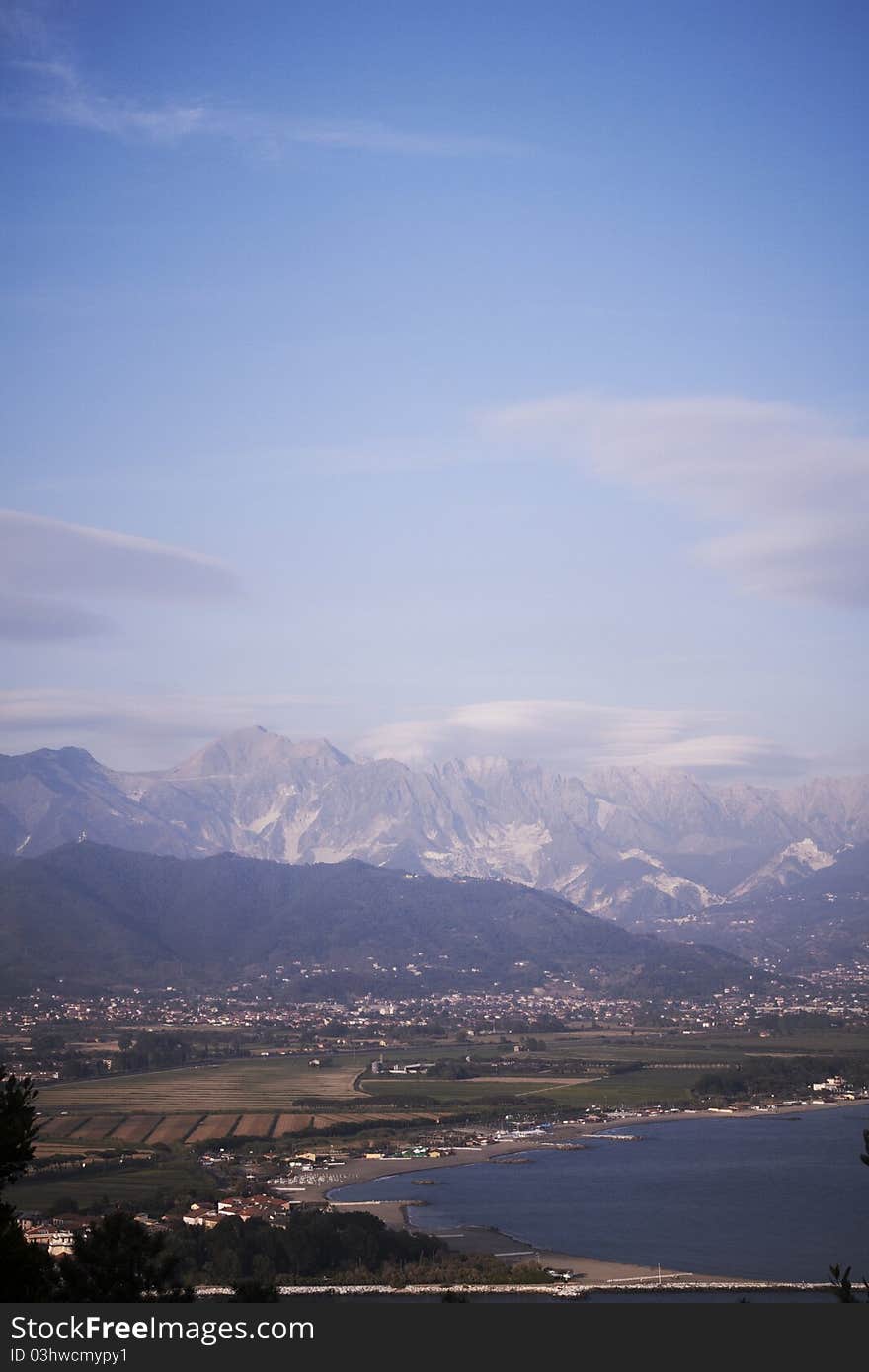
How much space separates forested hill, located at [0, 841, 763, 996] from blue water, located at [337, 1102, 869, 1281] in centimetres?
7327

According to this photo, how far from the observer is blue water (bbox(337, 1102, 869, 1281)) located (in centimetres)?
3281

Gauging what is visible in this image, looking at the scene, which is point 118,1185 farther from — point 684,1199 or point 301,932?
point 301,932

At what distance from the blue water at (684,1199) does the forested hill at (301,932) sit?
7327 cm

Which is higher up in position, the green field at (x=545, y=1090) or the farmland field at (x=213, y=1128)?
the farmland field at (x=213, y=1128)

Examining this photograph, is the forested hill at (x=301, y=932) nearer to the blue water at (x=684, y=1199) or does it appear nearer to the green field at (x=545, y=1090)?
the green field at (x=545, y=1090)

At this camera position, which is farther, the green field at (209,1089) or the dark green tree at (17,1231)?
the green field at (209,1089)

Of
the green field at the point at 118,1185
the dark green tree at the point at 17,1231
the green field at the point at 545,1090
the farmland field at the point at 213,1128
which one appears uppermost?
the dark green tree at the point at 17,1231

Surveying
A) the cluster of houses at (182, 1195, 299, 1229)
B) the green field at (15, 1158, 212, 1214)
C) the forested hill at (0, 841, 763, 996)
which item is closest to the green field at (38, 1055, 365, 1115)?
the green field at (15, 1158, 212, 1214)

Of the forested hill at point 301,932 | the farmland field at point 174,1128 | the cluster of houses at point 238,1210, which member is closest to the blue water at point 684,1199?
the cluster of houses at point 238,1210

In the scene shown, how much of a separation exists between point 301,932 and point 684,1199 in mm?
129523

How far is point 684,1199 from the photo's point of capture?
40031 millimetres

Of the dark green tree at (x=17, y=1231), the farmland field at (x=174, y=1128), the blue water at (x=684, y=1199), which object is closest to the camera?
the dark green tree at (x=17, y=1231)

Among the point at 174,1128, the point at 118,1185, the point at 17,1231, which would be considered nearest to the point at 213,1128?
the point at 174,1128

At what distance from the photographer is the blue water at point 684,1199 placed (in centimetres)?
3281
